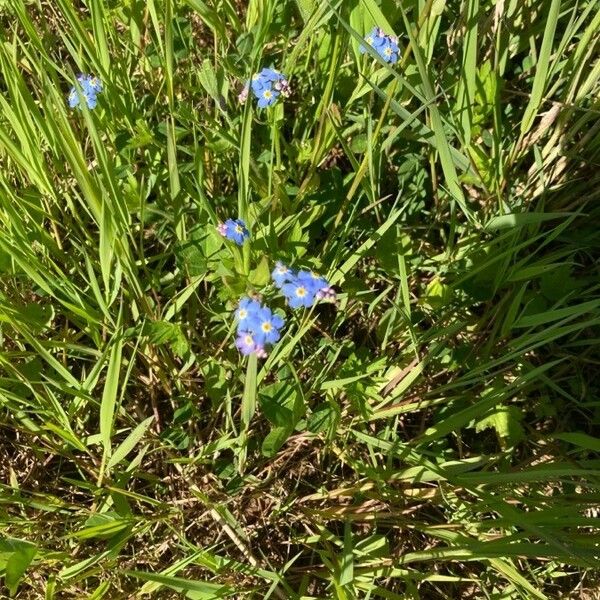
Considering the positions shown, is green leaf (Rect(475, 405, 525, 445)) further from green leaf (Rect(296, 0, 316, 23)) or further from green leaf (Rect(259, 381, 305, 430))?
green leaf (Rect(296, 0, 316, 23))

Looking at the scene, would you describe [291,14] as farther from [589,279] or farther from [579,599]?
[579,599]

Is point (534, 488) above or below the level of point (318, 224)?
below

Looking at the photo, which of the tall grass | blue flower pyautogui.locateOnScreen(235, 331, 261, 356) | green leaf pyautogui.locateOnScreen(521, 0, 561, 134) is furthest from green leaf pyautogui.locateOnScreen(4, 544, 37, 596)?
green leaf pyautogui.locateOnScreen(521, 0, 561, 134)

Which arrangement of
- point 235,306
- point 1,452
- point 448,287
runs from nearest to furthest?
point 235,306
point 448,287
point 1,452

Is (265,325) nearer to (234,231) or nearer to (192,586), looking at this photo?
(234,231)

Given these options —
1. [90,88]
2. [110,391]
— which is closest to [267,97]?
[90,88]

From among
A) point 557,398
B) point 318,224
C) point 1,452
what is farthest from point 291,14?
point 1,452
